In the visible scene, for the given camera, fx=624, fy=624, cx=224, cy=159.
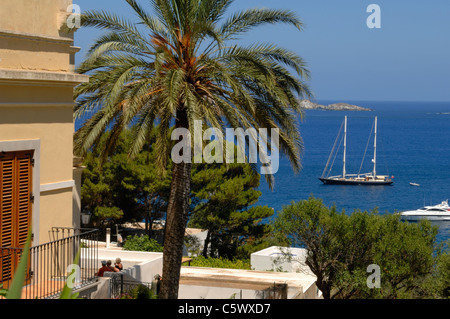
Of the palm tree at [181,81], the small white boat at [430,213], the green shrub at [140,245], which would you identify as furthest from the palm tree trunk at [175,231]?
the small white boat at [430,213]

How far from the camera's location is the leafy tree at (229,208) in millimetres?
30172

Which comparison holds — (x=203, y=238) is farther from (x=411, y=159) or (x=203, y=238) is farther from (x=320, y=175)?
(x=411, y=159)

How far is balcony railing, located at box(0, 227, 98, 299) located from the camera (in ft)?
31.3

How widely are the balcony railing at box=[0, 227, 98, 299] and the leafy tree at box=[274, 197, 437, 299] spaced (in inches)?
531

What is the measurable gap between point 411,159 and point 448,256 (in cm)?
11155

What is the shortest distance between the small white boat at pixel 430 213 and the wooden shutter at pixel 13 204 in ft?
205

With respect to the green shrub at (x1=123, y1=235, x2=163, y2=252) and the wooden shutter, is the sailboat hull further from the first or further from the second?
the wooden shutter

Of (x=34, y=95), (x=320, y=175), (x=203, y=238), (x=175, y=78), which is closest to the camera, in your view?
(x=34, y=95)

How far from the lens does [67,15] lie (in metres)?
10.3

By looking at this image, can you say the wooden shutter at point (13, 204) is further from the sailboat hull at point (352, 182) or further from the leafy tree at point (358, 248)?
the sailboat hull at point (352, 182)

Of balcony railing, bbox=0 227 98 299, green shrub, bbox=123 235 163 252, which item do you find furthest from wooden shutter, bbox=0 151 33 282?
green shrub, bbox=123 235 163 252

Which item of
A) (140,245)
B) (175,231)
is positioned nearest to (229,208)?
(140,245)

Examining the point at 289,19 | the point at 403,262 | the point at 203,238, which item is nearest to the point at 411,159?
the point at 203,238

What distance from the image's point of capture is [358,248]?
23297mm
